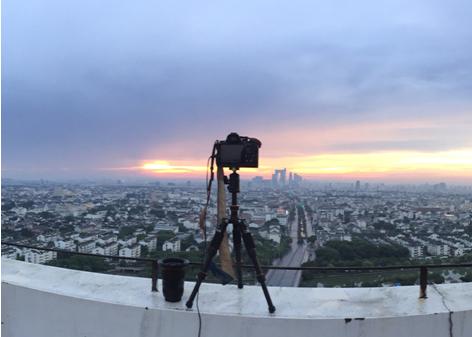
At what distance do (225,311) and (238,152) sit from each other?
79cm

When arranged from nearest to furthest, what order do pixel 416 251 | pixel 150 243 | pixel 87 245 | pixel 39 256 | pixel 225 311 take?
pixel 225 311, pixel 39 256, pixel 150 243, pixel 87 245, pixel 416 251

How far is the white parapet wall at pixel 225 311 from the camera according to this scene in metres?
1.73

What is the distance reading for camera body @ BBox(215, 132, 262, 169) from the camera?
6.01ft

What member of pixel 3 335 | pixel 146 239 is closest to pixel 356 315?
pixel 3 335

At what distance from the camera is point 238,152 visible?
1831 millimetres

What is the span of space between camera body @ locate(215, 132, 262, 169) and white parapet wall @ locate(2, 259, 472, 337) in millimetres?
734

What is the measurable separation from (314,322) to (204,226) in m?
0.72

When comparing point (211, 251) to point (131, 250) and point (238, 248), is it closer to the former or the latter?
point (238, 248)

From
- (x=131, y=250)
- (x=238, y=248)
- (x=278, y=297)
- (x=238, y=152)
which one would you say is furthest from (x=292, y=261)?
(x=238, y=152)

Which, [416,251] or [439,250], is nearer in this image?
[439,250]

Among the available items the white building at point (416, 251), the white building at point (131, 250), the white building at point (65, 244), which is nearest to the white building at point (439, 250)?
the white building at point (416, 251)

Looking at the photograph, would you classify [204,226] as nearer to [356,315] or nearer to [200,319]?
[200,319]

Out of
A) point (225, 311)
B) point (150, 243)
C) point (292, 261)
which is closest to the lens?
point (225, 311)

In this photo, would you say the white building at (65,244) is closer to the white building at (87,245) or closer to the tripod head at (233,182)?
the white building at (87,245)
